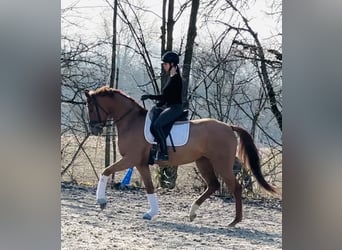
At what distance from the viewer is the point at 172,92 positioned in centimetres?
256

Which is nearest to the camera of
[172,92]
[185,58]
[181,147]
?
[172,92]

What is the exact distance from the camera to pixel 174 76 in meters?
2.57

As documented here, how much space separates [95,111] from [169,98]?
43cm

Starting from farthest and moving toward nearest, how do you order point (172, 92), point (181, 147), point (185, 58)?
point (185, 58)
point (181, 147)
point (172, 92)

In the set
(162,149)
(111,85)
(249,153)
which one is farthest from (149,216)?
(111,85)

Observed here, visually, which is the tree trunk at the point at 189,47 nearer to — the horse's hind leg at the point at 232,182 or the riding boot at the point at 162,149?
the riding boot at the point at 162,149

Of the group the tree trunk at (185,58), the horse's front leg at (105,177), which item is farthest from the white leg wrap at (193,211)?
the horse's front leg at (105,177)

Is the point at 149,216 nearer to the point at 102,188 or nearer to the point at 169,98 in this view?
the point at 102,188

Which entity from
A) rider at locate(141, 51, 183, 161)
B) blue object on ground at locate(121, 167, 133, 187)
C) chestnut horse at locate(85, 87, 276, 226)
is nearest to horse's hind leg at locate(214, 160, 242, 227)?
chestnut horse at locate(85, 87, 276, 226)

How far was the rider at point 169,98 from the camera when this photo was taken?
8.39ft

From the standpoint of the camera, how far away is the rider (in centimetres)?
256

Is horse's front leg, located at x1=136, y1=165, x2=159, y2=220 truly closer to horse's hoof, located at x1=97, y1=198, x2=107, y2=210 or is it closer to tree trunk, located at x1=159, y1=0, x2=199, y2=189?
tree trunk, located at x1=159, y1=0, x2=199, y2=189
